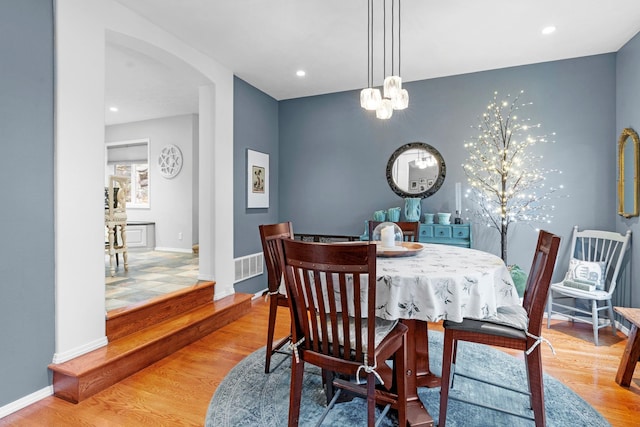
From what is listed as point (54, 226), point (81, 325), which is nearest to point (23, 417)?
point (81, 325)

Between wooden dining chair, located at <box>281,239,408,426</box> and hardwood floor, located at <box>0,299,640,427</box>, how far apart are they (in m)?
0.91

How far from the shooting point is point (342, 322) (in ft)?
4.63

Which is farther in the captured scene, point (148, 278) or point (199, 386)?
point (148, 278)

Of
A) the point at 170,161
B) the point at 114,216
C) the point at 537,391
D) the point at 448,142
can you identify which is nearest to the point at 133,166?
the point at 170,161

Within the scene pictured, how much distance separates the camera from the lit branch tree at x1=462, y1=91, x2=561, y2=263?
11.7 ft

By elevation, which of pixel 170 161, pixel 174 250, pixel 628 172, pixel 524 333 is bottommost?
pixel 174 250

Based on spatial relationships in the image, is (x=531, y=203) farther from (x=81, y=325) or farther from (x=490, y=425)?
(x=81, y=325)

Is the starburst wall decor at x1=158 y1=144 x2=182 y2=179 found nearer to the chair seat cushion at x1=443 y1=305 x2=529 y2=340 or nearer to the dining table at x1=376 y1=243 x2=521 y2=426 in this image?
the dining table at x1=376 y1=243 x2=521 y2=426

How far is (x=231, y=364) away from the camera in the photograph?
2.46 m

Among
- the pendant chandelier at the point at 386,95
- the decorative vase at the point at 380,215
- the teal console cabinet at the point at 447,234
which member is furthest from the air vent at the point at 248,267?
the pendant chandelier at the point at 386,95

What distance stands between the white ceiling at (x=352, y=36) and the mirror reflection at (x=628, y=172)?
961 mm

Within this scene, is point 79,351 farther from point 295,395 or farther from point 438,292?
point 438,292

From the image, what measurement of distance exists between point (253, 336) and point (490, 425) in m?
2.00

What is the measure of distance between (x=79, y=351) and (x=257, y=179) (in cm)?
268
